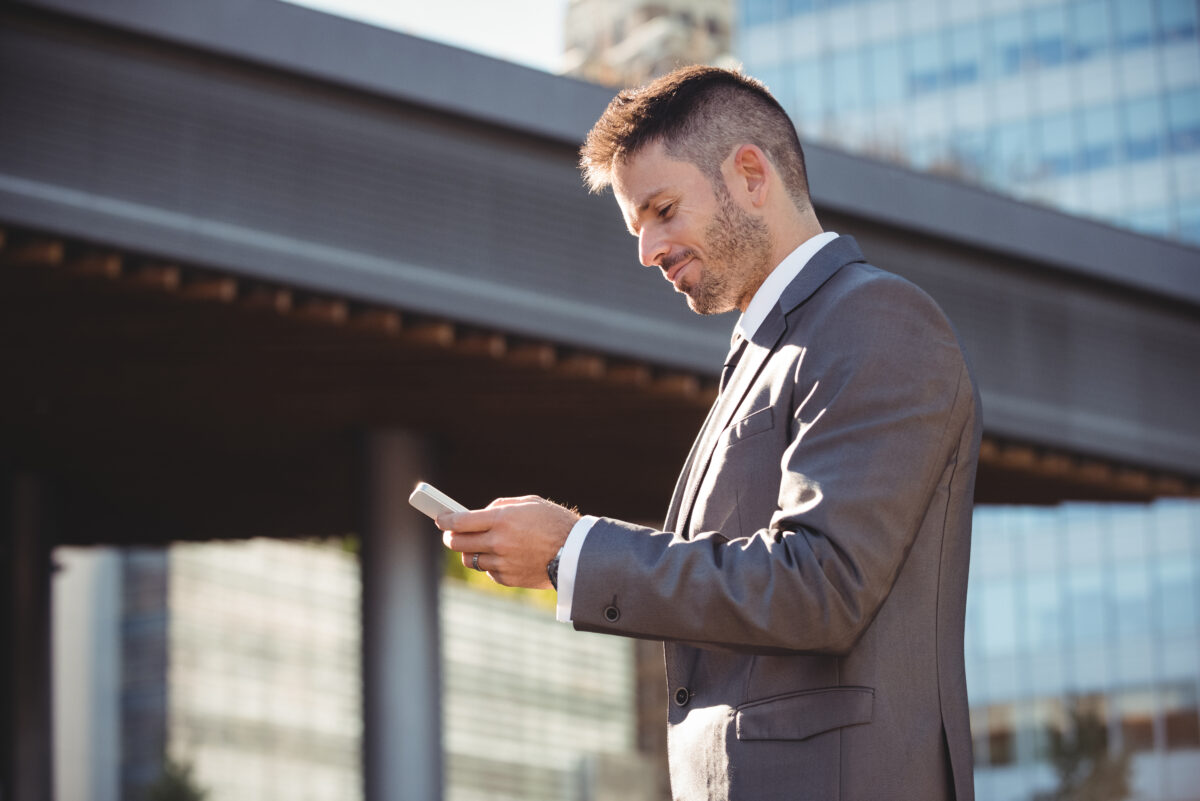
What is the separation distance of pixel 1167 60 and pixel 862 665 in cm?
5103

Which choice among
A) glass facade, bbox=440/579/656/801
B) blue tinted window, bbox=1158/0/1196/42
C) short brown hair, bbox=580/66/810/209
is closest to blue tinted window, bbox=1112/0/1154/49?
blue tinted window, bbox=1158/0/1196/42

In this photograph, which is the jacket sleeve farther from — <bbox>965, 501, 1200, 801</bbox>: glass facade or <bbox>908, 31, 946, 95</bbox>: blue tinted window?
<bbox>908, 31, 946, 95</bbox>: blue tinted window

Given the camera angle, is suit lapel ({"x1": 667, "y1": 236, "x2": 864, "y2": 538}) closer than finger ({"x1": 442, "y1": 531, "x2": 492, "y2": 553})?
No

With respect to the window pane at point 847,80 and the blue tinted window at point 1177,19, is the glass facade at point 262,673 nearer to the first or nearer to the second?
the window pane at point 847,80

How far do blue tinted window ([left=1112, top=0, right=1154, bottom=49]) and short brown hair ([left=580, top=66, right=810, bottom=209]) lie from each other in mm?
50501

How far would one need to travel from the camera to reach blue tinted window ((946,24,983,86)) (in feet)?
169

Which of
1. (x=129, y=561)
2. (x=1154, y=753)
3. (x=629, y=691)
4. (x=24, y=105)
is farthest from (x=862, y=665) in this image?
(x=1154, y=753)

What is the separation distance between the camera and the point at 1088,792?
1219 inches

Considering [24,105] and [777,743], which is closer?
[777,743]

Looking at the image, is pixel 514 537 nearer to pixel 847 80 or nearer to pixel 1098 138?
pixel 1098 138

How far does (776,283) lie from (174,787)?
2193 centimetres

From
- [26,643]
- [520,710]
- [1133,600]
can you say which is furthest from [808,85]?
[26,643]

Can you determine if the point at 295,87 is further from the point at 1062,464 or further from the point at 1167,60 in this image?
the point at 1167,60

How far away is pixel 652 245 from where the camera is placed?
9.73 feet
